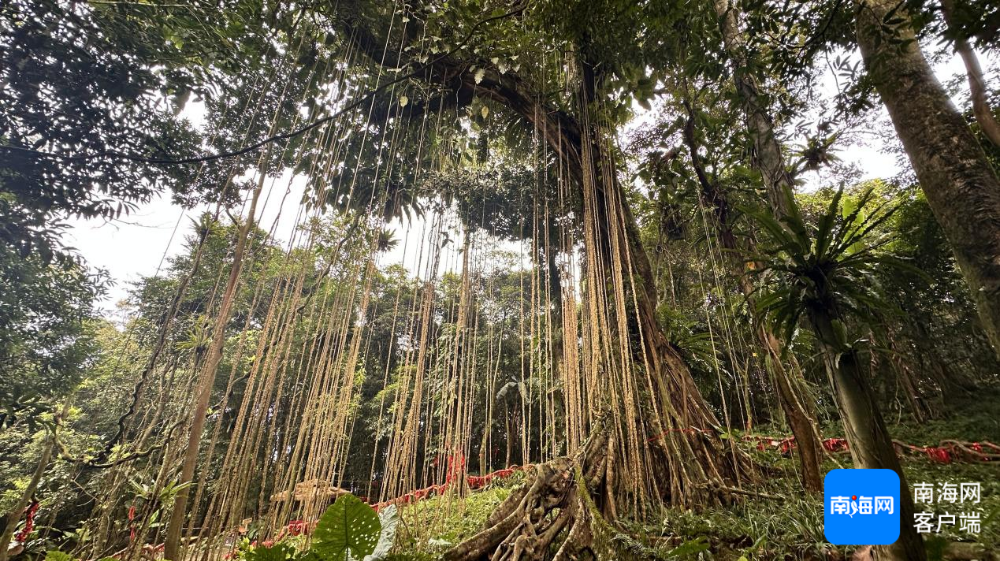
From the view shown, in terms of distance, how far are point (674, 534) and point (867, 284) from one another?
124 cm

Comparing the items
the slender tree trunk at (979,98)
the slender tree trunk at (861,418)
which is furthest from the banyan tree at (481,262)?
the slender tree trunk at (979,98)

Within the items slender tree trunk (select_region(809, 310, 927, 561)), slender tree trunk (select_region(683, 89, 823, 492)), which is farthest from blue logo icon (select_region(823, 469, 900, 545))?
slender tree trunk (select_region(683, 89, 823, 492))

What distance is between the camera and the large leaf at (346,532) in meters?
0.72

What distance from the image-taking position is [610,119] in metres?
2.71

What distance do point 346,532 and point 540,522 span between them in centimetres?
88

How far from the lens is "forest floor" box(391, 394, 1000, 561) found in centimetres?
111

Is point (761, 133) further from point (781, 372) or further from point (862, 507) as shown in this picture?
point (862, 507)

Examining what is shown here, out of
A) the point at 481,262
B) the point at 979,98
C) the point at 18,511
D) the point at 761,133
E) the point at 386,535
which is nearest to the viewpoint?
the point at 386,535

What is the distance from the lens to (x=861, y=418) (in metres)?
1.06

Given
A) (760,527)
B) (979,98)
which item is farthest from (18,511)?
(979,98)

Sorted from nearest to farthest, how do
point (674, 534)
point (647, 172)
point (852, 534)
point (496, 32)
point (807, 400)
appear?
point (852, 534) → point (674, 534) → point (807, 400) → point (496, 32) → point (647, 172)

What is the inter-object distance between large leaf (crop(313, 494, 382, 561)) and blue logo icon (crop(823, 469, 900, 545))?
4.32ft

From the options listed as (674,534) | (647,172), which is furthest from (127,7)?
(674,534)

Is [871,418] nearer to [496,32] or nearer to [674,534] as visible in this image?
[674,534]
